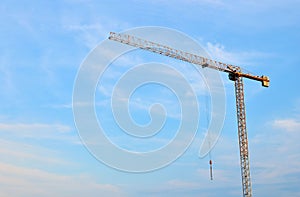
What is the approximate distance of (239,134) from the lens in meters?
147

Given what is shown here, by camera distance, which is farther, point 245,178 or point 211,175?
point 245,178

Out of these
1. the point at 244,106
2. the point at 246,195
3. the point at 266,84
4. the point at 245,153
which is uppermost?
the point at 266,84

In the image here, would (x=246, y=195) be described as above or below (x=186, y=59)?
below

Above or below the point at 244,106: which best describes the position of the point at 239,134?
below

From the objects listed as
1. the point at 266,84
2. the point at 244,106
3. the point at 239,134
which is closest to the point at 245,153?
the point at 239,134

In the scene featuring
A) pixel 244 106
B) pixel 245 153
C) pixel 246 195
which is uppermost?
pixel 244 106

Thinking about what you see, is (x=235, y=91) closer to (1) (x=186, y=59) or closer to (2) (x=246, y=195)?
(1) (x=186, y=59)

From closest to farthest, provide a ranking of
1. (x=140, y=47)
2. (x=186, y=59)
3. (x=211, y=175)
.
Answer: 1. (x=211, y=175)
2. (x=140, y=47)
3. (x=186, y=59)

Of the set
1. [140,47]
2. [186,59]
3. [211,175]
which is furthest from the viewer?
[186,59]

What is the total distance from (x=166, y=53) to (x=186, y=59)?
9582 mm

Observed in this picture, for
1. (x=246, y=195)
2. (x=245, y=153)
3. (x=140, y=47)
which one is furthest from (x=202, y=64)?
(x=246, y=195)

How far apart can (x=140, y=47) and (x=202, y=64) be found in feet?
86.8

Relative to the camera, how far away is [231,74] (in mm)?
152125

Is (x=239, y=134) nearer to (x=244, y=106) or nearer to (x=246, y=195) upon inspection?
(x=244, y=106)
